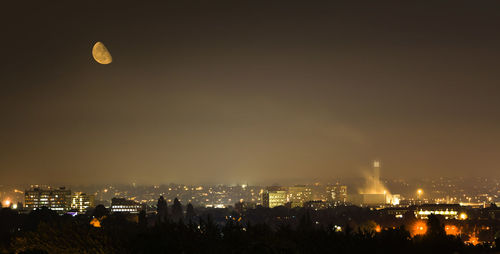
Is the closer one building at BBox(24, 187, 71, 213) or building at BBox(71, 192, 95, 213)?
building at BBox(24, 187, 71, 213)

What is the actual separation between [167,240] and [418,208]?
107541mm

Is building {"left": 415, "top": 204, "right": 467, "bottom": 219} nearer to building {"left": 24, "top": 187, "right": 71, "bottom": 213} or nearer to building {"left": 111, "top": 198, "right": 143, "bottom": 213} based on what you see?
building {"left": 111, "top": 198, "right": 143, "bottom": 213}

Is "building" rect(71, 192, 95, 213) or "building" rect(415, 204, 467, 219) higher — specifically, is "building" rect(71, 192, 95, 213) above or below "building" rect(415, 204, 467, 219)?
above

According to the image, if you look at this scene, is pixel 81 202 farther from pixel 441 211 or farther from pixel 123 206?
pixel 441 211

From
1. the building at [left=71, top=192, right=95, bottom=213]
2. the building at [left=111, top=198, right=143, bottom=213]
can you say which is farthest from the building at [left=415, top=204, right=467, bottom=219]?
the building at [left=71, top=192, right=95, bottom=213]

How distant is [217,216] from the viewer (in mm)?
173625

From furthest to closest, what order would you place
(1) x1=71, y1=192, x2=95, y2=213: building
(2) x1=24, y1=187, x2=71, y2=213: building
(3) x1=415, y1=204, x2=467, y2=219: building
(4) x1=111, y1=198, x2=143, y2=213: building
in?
(1) x1=71, y1=192, x2=95, y2=213: building < (2) x1=24, y1=187, x2=71, y2=213: building < (4) x1=111, y1=198, x2=143, y2=213: building < (3) x1=415, y1=204, x2=467, y2=219: building

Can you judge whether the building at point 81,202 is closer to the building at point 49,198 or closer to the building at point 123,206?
the building at point 49,198

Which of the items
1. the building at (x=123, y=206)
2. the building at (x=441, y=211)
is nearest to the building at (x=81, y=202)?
the building at (x=123, y=206)

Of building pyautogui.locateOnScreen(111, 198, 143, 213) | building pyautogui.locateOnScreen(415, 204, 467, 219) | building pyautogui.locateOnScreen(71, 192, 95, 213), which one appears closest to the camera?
building pyautogui.locateOnScreen(415, 204, 467, 219)

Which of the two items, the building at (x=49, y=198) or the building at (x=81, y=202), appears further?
the building at (x=81, y=202)

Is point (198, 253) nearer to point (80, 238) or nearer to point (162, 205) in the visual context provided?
point (80, 238)

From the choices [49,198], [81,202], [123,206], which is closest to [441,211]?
[123,206]

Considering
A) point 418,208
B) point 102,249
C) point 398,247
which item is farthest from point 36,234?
point 418,208
